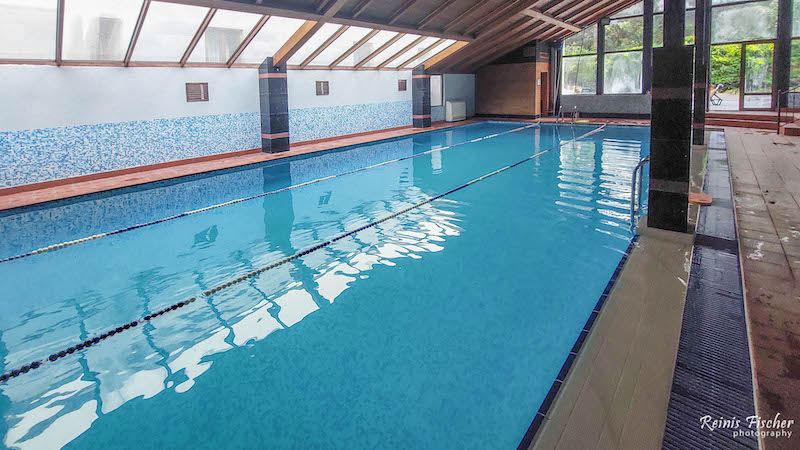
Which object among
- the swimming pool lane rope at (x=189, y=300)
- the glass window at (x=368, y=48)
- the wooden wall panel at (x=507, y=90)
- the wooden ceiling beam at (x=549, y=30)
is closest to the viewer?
the swimming pool lane rope at (x=189, y=300)

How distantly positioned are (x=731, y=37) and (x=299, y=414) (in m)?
16.2

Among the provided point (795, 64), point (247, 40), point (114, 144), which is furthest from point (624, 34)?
point (114, 144)

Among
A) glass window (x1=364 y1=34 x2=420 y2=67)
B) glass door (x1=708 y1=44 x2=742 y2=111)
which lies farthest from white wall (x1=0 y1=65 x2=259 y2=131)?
glass door (x1=708 y1=44 x2=742 y2=111)

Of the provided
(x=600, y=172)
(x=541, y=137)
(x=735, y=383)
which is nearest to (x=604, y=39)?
(x=541, y=137)

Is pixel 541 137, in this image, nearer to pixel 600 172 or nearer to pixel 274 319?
pixel 600 172

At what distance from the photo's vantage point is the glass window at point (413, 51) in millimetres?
13258

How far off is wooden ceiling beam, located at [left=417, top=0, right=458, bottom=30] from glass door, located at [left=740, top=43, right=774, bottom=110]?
888 centimetres

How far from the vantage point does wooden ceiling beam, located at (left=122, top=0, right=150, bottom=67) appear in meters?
7.23

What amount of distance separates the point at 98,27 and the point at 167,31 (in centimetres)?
107

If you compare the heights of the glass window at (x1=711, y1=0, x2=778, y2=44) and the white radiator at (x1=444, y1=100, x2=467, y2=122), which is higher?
the glass window at (x1=711, y1=0, x2=778, y2=44)

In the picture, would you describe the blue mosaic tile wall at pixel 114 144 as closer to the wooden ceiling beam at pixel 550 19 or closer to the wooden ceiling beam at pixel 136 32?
the wooden ceiling beam at pixel 136 32

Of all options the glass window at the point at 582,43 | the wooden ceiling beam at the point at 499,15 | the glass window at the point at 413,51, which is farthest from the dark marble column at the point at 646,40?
the glass window at the point at 413,51

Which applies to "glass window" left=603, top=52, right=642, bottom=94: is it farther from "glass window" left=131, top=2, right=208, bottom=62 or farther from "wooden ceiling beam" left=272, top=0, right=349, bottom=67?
"glass window" left=131, top=2, right=208, bottom=62

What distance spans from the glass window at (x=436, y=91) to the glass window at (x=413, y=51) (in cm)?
243
